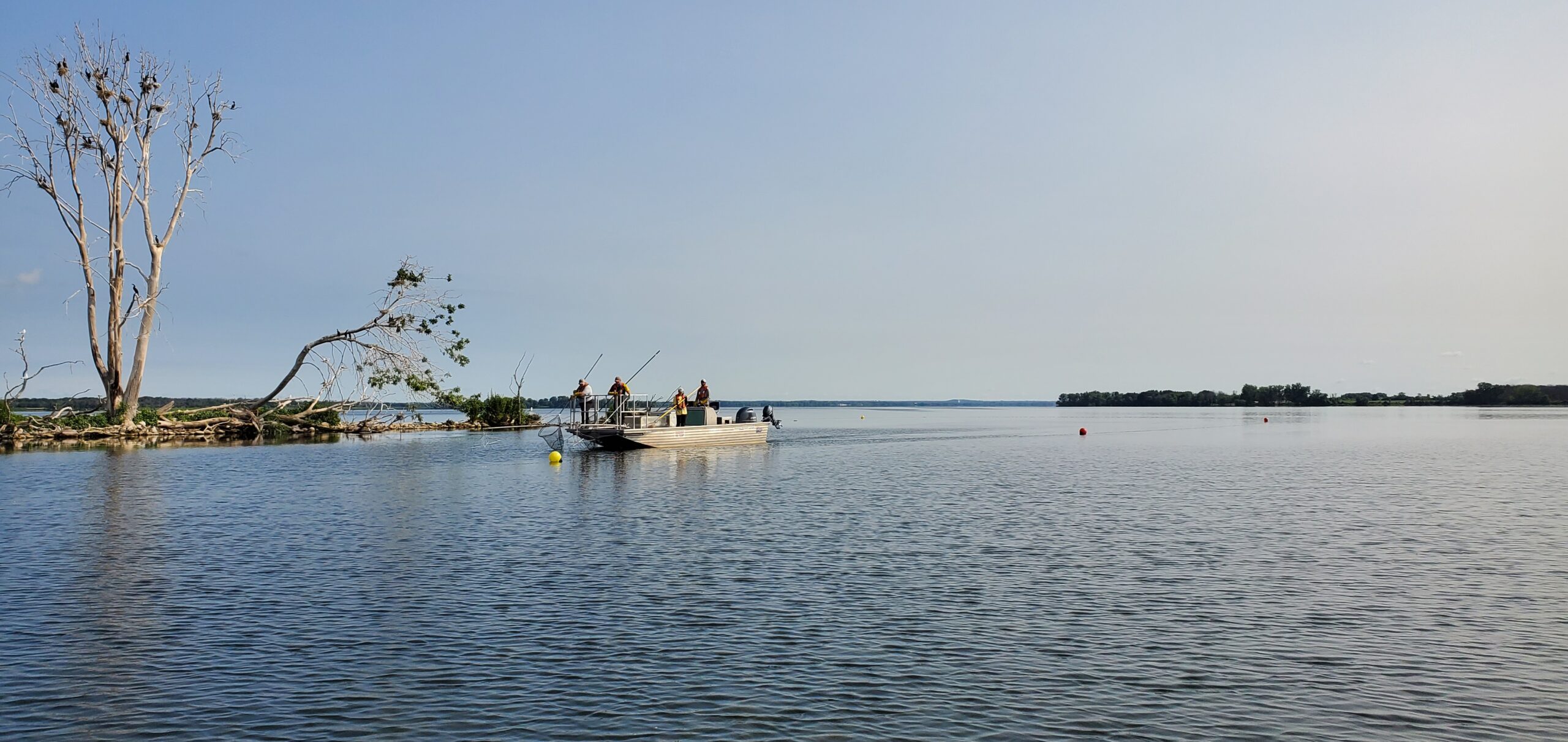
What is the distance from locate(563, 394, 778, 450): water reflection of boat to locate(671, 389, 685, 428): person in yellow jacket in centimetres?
17

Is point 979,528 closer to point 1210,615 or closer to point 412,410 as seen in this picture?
point 1210,615

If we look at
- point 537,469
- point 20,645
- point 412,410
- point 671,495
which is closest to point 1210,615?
point 20,645

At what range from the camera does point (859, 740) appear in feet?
26.0

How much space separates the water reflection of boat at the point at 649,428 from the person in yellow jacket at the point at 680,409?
0.17 meters

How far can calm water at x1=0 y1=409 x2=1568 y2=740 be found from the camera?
8648 mm

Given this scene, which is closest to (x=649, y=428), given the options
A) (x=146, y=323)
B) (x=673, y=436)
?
(x=673, y=436)

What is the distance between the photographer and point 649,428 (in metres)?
45.1

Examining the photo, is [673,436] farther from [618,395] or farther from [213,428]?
[213,428]

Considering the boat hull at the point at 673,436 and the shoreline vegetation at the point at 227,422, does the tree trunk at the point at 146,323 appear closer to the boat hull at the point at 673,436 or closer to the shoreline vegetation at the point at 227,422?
the shoreline vegetation at the point at 227,422

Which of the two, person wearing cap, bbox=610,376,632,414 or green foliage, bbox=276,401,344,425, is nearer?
person wearing cap, bbox=610,376,632,414

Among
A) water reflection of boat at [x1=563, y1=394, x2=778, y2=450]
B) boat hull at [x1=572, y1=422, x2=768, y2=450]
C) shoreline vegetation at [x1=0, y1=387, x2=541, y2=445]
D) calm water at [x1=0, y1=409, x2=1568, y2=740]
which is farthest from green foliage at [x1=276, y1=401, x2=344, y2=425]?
calm water at [x1=0, y1=409, x2=1568, y2=740]

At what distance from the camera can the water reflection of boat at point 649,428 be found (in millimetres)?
43844

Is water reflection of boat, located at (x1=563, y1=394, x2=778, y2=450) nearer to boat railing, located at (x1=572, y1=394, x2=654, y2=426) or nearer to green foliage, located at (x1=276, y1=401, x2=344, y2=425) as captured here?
boat railing, located at (x1=572, y1=394, x2=654, y2=426)

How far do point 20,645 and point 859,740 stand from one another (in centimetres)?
884
